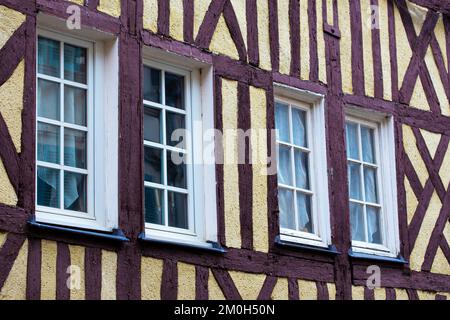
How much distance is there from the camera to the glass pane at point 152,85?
412 inches

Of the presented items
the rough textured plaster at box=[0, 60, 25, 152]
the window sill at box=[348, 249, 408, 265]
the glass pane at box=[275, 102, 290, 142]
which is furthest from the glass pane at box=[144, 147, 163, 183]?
the window sill at box=[348, 249, 408, 265]

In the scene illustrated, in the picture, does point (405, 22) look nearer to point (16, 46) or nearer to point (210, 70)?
point (210, 70)

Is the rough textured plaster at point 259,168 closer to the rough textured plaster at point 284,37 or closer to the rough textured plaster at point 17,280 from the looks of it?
the rough textured plaster at point 284,37

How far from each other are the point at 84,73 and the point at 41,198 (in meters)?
1.09

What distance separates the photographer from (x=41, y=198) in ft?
31.1

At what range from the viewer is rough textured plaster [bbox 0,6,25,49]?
930cm

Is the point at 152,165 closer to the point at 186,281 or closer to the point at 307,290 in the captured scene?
the point at 186,281

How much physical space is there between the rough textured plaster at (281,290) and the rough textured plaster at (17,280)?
97.4 inches

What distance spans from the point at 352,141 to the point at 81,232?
3.60 m

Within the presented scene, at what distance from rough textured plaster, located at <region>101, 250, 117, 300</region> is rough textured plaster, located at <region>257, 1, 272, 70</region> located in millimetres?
2461

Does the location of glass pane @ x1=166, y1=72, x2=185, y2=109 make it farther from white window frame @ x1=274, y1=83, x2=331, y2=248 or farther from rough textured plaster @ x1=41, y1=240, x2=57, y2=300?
rough textured plaster @ x1=41, y1=240, x2=57, y2=300

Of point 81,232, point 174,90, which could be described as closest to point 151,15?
point 174,90

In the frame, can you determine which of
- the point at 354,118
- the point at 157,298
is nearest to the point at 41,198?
the point at 157,298

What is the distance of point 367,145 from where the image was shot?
12.3 metres
